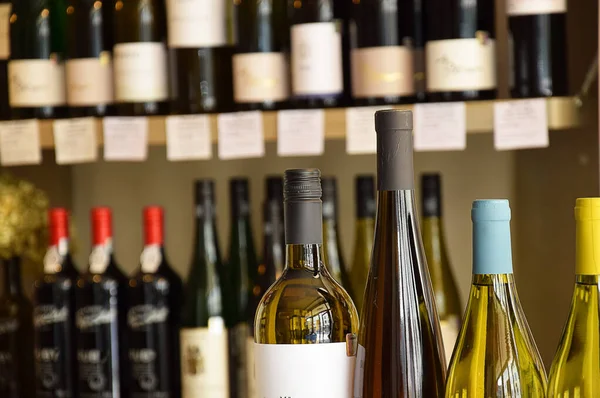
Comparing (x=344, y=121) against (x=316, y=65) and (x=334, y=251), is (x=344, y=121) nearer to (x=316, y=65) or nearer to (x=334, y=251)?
(x=316, y=65)

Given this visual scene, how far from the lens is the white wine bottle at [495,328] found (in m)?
0.64

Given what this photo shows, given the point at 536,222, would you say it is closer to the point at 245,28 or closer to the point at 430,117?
the point at 430,117

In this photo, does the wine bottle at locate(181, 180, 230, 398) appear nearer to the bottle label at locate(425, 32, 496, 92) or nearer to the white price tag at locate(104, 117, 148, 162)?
the white price tag at locate(104, 117, 148, 162)

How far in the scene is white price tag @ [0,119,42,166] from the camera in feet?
4.30

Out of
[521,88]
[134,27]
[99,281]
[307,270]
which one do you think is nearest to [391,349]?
[307,270]

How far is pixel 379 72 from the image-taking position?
1.21 m

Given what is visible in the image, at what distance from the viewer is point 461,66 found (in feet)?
3.85

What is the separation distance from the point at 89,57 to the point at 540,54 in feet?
2.33

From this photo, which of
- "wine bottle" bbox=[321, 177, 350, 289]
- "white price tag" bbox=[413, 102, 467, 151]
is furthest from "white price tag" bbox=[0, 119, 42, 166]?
"white price tag" bbox=[413, 102, 467, 151]

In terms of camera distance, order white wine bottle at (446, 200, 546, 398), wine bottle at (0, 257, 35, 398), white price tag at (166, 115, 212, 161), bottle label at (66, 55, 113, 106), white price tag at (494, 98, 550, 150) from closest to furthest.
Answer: white wine bottle at (446, 200, 546, 398) → white price tag at (494, 98, 550, 150) → white price tag at (166, 115, 212, 161) → bottle label at (66, 55, 113, 106) → wine bottle at (0, 257, 35, 398)

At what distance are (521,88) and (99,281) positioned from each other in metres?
0.71

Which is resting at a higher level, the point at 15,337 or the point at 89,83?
the point at 89,83

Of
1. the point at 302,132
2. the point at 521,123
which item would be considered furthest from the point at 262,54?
the point at 521,123

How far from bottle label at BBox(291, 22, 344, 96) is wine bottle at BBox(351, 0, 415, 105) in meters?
0.04
